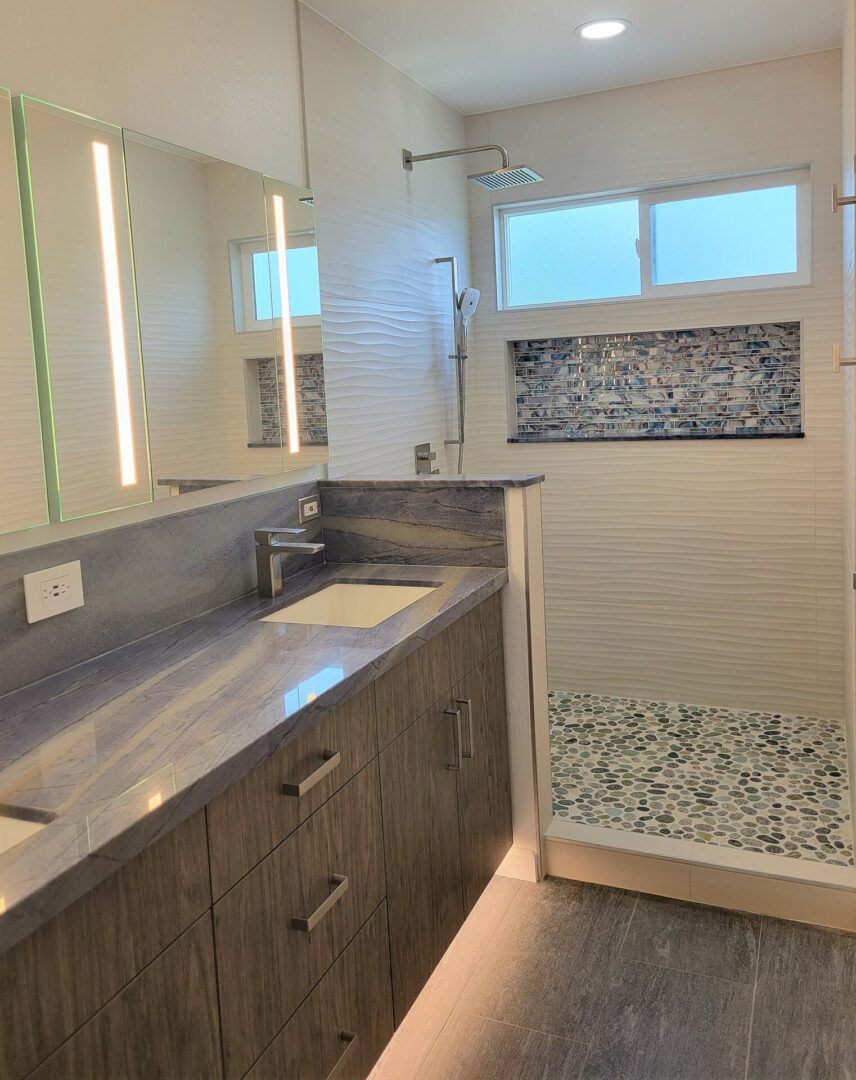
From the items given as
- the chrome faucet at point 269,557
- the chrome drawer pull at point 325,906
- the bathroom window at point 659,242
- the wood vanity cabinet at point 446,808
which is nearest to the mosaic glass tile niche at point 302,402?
the chrome faucet at point 269,557

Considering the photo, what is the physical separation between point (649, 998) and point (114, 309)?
193cm

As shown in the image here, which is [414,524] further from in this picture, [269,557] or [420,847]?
[420,847]

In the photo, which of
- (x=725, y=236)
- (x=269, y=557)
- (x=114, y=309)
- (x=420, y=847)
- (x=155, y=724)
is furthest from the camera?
(x=725, y=236)

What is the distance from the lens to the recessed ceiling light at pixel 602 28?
9.55 ft

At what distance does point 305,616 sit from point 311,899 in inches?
36.0

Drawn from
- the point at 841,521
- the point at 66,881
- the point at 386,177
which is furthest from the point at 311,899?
the point at 841,521

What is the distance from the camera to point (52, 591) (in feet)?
5.56

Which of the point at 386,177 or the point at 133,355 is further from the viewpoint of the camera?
the point at 386,177

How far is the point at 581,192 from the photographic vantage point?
3.71m

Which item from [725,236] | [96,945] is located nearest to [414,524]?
[96,945]

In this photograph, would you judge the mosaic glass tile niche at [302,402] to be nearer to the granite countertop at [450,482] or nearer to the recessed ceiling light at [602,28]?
the granite countertop at [450,482]

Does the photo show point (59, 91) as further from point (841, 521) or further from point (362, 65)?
point (841, 521)

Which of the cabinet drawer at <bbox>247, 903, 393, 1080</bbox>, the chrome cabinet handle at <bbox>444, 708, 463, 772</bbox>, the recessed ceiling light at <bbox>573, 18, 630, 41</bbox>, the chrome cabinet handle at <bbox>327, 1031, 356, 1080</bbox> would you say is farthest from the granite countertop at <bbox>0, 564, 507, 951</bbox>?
the recessed ceiling light at <bbox>573, 18, 630, 41</bbox>

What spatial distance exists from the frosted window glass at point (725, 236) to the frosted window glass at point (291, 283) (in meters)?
1.70
